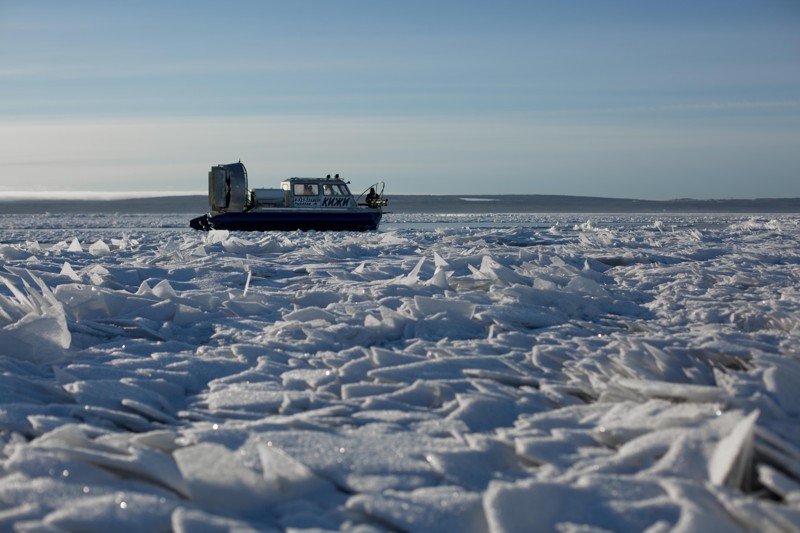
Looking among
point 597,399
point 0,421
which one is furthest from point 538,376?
point 0,421

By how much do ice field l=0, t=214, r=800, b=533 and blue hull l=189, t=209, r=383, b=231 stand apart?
16.8 metres

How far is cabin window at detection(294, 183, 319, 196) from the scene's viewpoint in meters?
23.9

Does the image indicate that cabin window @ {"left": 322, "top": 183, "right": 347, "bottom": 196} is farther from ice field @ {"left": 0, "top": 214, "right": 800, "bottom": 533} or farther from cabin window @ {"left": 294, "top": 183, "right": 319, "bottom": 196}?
ice field @ {"left": 0, "top": 214, "right": 800, "bottom": 533}

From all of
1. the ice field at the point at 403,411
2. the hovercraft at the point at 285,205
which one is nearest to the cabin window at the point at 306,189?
the hovercraft at the point at 285,205

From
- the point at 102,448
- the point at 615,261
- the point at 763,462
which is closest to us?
the point at 763,462

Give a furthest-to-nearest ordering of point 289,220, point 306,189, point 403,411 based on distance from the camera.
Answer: point 306,189, point 289,220, point 403,411

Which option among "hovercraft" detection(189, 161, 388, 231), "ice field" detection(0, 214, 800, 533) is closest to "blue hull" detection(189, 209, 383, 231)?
"hovercraft" detection(189, 161, 388, 231)

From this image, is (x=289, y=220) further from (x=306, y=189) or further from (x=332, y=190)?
(x=332, y=190)

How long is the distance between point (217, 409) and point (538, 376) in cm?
163

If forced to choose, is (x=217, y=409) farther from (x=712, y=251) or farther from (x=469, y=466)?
(x=712, y=251)

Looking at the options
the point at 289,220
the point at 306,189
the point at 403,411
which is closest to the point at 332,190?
the point at 306,189

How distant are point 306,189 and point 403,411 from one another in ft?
69.1

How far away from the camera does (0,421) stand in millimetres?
3166

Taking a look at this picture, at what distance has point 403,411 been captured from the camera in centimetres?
335
